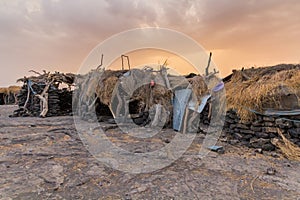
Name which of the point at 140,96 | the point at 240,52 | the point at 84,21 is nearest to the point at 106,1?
the point at 84,21

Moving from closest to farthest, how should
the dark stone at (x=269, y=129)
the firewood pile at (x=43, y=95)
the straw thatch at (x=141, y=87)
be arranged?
the dark stone at (x=269, y=129), the straw thatch at (x=141, y=87), the firewood pile at (x=43, y=95)

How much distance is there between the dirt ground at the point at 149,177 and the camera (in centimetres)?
328

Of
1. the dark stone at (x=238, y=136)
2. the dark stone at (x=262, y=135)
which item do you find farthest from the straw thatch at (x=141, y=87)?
the dark stone at (x=262, y=135)

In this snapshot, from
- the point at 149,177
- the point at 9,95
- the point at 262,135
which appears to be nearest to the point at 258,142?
the point at 262,135

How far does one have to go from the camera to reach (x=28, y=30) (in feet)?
37.3

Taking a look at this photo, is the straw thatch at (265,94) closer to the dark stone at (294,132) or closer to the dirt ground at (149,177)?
the dark stone at (294,132)

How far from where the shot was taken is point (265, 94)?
5.85 metres

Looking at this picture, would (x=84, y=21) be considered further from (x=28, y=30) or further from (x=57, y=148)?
(x=57, y=148)

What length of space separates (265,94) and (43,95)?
1247cm

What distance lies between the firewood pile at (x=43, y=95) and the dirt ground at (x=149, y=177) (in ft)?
27.6

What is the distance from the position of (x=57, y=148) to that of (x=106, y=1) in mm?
6562

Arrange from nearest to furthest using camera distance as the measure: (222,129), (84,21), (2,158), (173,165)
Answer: (173,165), (2,158), (222,129), (84,21)

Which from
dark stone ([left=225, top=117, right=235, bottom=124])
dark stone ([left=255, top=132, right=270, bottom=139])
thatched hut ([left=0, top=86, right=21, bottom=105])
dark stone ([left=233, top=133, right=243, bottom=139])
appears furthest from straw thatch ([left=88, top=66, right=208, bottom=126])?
thatched hut ([left=0, top=86, right=21, bottom=105])

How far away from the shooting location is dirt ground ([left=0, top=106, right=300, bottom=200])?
10.7 feet
